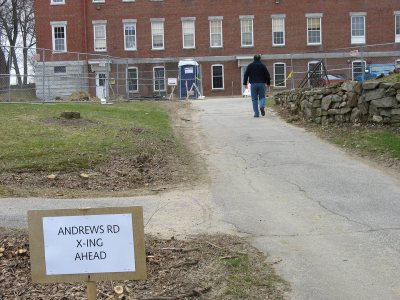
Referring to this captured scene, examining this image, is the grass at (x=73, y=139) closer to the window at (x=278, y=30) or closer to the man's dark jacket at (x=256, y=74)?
the man's dark jacket at (x=256, y=74)

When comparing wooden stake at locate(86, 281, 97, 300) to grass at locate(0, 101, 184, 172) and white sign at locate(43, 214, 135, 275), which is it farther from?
grass at locate(0, 101, 184, 172)

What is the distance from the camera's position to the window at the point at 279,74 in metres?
43.9

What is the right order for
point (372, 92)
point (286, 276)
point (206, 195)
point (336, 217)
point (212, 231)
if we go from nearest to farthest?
1. point (286, 276)
2. point (212, 231)
3. point (336, 217)
4. point (206, 195)
5. point (372, 92)

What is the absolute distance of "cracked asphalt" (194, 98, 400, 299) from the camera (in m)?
5.40

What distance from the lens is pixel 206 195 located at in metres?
9.05

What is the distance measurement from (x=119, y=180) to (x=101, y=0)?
4017cm

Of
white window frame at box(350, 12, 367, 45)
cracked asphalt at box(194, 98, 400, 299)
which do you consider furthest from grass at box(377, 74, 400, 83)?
white window frame at box(350, 12, 367, 45)

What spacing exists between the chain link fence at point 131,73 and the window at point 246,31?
2.17 m

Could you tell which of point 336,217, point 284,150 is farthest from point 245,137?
point 336,217

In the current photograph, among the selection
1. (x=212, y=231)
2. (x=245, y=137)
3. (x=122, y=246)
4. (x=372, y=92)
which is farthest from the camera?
(x=245, y=137)

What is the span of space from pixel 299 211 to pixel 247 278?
2.86 meters

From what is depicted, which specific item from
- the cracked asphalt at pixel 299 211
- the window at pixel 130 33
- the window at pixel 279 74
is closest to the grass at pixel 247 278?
the cracked asphalt at pixel 299 211

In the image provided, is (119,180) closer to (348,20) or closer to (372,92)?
(372,92)

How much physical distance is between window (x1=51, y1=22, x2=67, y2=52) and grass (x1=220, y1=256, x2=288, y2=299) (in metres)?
44.3
